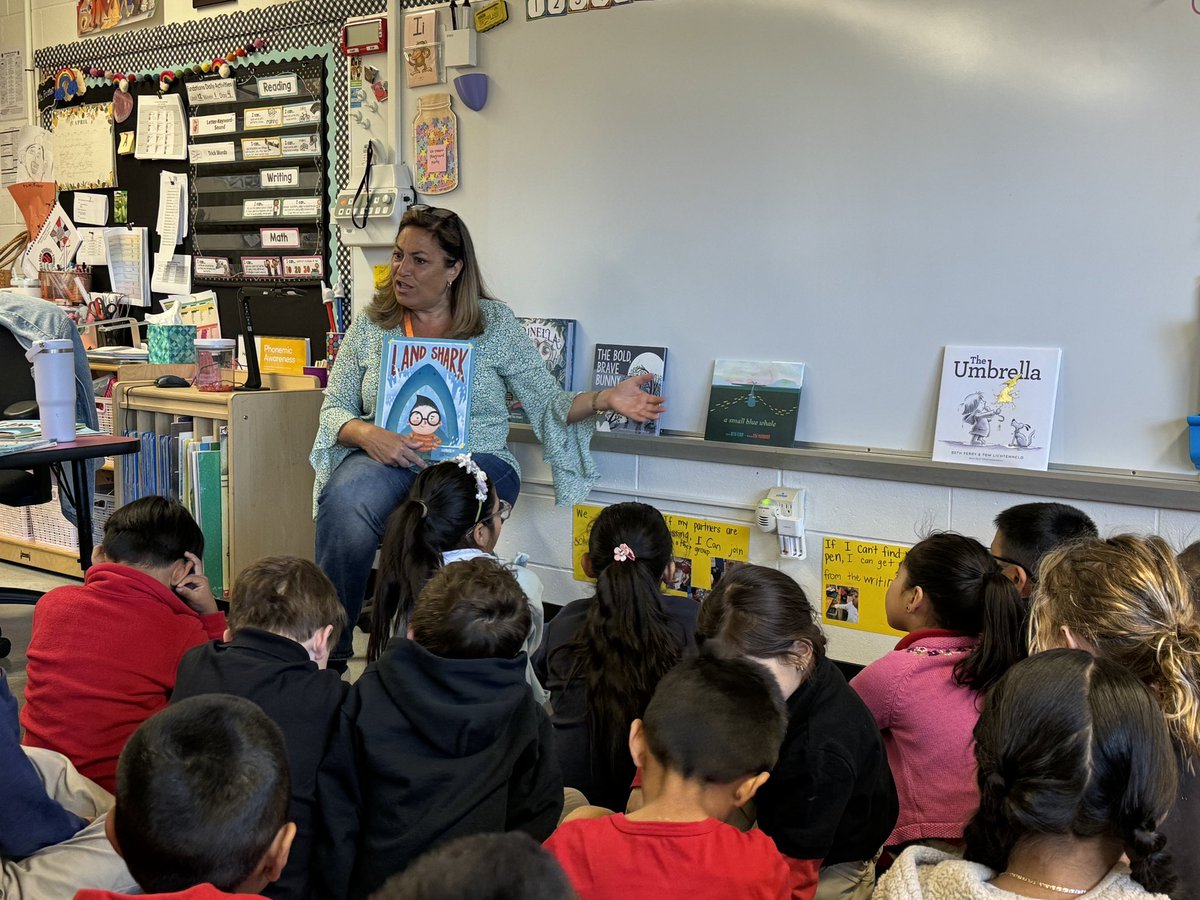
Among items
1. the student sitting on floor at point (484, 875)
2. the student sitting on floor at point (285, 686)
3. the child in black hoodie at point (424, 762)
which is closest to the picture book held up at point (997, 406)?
the child in black hoodie at point (424, 762)

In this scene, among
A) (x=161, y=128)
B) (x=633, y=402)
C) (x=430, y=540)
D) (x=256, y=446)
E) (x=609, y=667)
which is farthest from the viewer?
(x=161, y=128)

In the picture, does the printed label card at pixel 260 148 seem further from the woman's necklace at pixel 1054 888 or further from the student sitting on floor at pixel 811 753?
the woman's necklace at pixel 1054 888

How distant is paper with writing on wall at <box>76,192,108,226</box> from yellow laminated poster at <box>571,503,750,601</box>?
2.96m

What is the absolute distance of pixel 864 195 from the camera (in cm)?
273

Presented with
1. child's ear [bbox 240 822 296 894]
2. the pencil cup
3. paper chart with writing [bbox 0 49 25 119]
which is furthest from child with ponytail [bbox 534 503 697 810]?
paper chart with writing [bbox 0 49 25 119]

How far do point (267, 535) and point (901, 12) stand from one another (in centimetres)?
231

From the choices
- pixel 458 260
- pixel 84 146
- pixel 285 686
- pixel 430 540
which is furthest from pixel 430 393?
A: pixel 84 146

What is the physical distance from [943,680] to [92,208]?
13.8 feet

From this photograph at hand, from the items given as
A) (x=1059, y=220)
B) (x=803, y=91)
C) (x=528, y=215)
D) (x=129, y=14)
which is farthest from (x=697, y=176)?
(x=129, y=14)

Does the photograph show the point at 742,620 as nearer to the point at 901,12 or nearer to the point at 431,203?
the point at 901,12

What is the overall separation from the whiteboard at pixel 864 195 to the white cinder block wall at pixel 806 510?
0.12m

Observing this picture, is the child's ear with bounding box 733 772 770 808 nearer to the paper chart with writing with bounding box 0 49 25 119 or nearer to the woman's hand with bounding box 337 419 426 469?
the woman's hand with bounding box 337 419 426 469

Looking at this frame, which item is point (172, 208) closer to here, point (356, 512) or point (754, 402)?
point (356, 512)

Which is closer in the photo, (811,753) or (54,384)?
(811,753)
